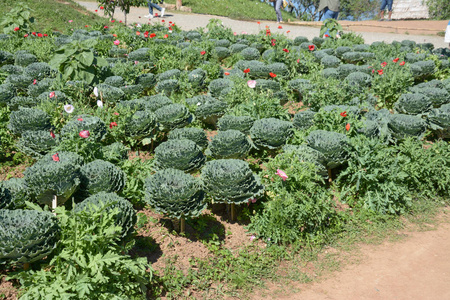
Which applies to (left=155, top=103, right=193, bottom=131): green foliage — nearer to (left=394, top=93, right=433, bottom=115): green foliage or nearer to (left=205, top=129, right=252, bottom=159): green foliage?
(left=205, top=129, right=252, bottom=159): green foliage

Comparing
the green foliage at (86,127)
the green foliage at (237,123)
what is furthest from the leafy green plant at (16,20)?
the green foliage at (237,123)

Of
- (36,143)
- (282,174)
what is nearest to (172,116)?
(36,143)

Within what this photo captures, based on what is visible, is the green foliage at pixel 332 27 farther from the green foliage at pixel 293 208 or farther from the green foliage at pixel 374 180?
the green foliage at pixel 293 208

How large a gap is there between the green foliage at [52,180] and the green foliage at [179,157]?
88 centimetres

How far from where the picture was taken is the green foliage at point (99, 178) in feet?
12.5

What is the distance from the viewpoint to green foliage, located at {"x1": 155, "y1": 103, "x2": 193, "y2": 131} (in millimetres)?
5348

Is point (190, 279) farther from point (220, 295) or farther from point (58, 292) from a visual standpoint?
point (58, 292)

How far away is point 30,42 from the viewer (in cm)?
898

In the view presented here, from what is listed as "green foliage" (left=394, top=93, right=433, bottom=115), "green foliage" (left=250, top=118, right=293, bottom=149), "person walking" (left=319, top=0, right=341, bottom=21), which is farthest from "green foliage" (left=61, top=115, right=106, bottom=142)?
"person walking" (left=319, top=0, right=341, bottom=21)

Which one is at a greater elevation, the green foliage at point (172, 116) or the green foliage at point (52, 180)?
the green foliage at point (172, 116)

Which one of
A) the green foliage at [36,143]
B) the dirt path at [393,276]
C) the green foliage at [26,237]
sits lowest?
the dirt path at [393,276]

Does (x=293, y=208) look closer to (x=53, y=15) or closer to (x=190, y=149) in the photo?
(x=190, y=149)

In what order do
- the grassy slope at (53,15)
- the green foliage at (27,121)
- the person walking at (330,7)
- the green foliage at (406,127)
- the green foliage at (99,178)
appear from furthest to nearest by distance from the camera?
1. the person walking at (330,7)
2. the grassy slope at (53,15)
3. the green foliage at (406,127)
4. the green foliage at (27,121)
5. the green foliage at (99,178)

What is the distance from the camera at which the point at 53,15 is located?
41.6ft
